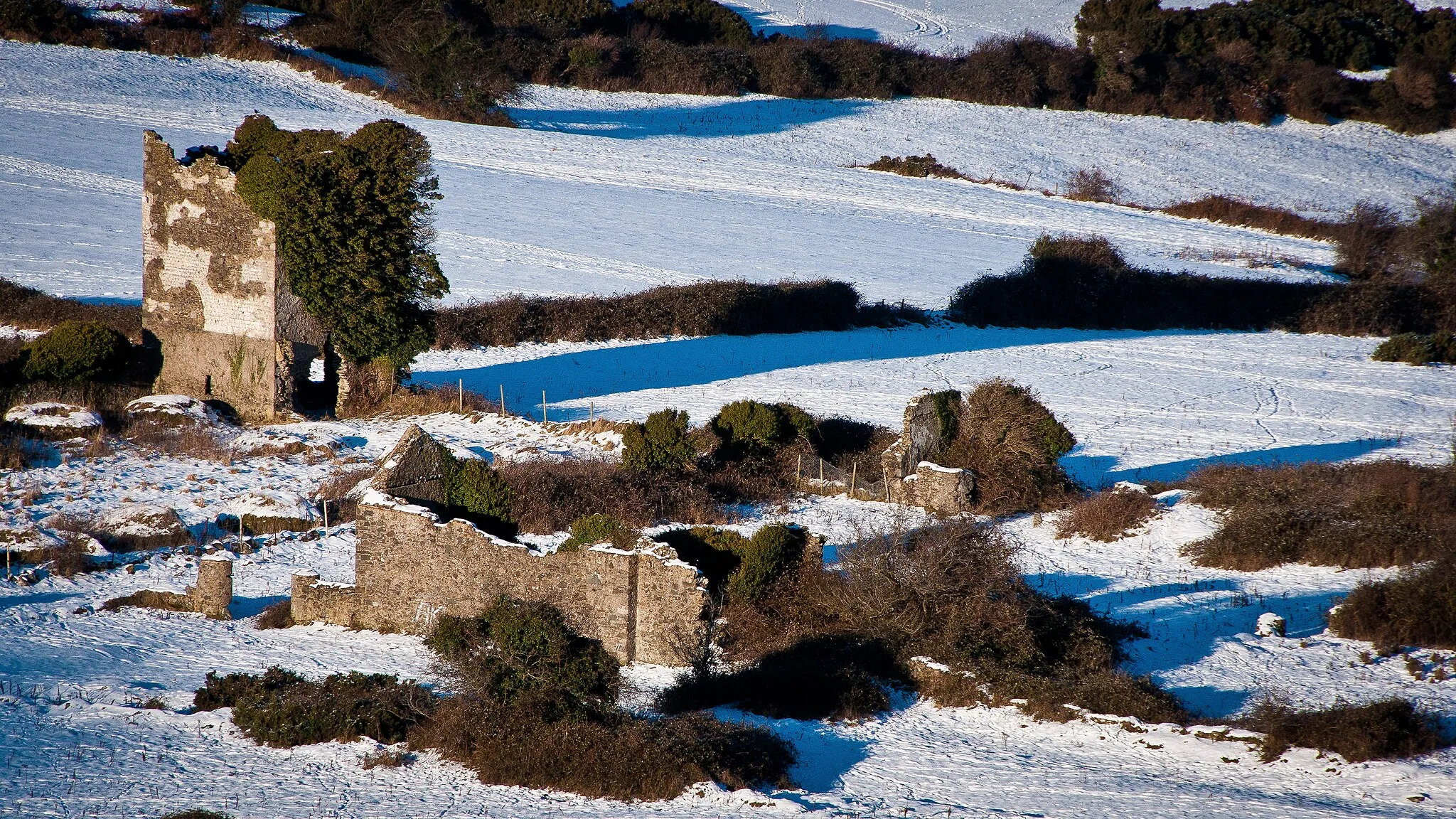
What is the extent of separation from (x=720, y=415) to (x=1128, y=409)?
10.8 meters

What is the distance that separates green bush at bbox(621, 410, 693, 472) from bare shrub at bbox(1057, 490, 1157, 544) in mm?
6412

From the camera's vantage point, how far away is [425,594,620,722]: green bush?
1263 cm

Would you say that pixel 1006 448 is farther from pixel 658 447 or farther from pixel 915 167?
pixel 915 167

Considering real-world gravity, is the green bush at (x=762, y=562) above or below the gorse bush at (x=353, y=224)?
below

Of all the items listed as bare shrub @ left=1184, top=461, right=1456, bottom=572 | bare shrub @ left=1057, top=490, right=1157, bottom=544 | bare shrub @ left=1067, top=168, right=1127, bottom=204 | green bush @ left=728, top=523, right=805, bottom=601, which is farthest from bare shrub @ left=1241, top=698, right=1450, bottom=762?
bare shrub @ left=1067, top=168, right=1127, bottom=204

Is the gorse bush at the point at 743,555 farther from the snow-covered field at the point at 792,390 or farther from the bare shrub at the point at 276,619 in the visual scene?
the bare shrub at the point at 276,619

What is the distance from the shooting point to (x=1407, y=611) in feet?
48.9

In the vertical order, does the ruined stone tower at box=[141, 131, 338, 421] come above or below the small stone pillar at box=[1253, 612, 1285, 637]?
above

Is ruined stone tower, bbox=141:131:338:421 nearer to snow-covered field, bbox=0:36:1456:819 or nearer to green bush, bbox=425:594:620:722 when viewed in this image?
snow-covered field, bbox=0:36:1456:819

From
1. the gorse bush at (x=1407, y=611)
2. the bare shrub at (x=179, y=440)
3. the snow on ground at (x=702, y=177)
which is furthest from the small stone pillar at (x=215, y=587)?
the snow on ground at (x=702, y=177)

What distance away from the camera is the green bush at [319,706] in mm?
12422

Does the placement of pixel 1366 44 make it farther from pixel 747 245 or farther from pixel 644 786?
pixel 644 786

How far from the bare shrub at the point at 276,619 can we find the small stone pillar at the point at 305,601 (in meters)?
0.08

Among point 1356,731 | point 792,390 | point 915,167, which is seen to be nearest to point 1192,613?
point 1356,731
